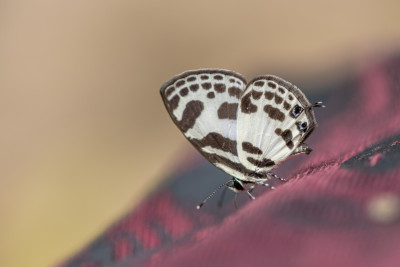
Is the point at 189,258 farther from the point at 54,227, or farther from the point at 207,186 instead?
the point at 54,227

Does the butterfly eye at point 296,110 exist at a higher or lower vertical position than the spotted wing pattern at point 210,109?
lower

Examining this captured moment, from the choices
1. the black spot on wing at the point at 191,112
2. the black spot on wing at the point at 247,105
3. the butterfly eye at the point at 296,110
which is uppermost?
the black spot on wing at the point at 191,112

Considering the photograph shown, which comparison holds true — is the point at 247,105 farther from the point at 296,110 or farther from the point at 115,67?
the point at 115,67

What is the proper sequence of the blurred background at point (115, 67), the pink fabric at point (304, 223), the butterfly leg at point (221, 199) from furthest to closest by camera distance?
the blurred background at point (115, 67)
the butterfly leg at point (221, 199)
the pink fabric at point (304, 223)

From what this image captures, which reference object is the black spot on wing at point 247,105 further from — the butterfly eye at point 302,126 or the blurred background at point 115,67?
the blurred background at point 115,67

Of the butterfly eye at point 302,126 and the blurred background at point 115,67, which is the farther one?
the blurred background at point 115,67

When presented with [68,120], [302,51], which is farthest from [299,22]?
[68,120]

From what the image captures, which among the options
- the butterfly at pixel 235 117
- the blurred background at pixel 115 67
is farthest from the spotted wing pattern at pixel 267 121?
the blurred background at pixel 115 67

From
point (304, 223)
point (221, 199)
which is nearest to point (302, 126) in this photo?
point (221, 199)
